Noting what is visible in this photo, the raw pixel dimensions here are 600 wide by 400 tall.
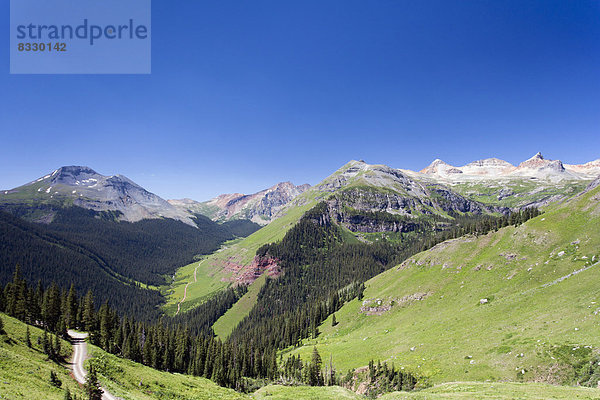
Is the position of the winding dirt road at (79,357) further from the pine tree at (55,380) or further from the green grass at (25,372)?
the pine tree at (55,380)

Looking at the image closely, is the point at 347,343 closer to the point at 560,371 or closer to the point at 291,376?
the point at 291,376

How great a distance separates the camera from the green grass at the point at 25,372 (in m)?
26.0

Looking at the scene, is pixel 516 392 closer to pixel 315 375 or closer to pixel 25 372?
pixel 315 375

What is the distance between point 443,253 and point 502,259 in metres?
24.4

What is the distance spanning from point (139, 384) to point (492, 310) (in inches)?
3165

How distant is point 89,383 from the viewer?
27.0 m

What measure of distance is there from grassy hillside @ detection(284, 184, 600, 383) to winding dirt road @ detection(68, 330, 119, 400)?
180 ft

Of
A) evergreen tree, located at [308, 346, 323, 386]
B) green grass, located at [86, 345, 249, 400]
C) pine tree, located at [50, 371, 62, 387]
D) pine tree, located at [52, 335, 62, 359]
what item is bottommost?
evergreen tree, located at [308, 346, 323, 386]

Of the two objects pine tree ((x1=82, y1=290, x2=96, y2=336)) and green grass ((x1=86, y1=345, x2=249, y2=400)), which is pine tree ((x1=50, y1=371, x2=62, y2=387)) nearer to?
green grass ((x1=86, y1=345, x2=249, y2=400))

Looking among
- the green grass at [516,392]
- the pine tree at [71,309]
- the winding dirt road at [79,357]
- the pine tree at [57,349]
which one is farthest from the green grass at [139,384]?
the green grass at [516,392]

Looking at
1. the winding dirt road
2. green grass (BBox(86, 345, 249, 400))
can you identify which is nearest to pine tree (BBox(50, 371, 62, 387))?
the winding dirt road

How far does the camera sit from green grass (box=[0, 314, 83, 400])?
2605cm

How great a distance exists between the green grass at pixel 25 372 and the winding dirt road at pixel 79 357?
71.1 inches

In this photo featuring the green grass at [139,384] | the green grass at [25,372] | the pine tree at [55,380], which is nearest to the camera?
the green grass at [25,372]
